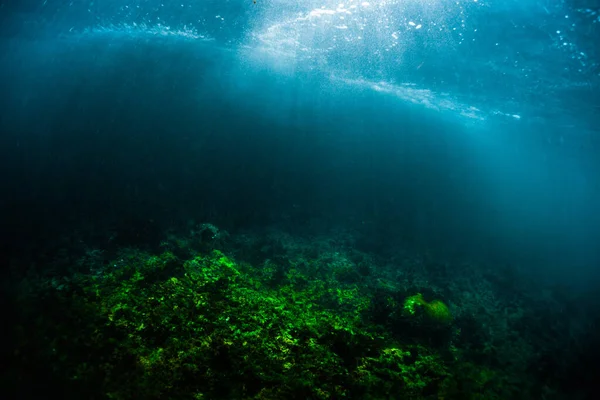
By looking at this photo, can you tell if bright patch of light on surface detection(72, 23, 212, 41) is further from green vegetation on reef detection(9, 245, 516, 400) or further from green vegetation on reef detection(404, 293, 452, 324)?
green vegetation on reef detection(404, 293, 452, 324)

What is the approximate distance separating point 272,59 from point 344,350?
2065cm

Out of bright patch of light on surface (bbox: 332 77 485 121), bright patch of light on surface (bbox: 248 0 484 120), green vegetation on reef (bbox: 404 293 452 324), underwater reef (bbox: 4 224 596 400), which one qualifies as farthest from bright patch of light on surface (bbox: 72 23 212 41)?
green vegetation on reef (bbox: 404 293 452 324)

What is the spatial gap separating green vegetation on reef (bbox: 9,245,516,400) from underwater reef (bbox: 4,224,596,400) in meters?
0.03

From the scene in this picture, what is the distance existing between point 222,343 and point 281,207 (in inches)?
403

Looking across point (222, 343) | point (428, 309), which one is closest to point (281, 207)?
point (428, 309)

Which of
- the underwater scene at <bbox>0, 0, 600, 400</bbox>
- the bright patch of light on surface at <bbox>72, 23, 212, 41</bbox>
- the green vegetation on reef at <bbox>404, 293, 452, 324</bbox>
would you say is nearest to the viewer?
the underwater scene at <bbox>0, 0, 600, 400</bbox>

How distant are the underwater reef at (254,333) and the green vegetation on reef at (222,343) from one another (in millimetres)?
29

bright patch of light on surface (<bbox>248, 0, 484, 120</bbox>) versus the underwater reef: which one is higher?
bright patch of light on surface (<bbox>248, 0, 484, 120</bbox>)

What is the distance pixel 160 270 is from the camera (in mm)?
8367

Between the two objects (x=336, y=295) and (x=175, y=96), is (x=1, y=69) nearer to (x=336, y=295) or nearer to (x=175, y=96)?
(x=175, y=96)

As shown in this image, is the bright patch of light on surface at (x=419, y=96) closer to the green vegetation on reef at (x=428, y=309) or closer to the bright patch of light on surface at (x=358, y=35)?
the bright patch of light on surface at (x=358, y=35)

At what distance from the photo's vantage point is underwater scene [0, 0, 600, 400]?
19.4 ft

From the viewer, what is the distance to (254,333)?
6.46 meters

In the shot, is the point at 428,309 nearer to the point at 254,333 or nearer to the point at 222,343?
the point at 254,333
